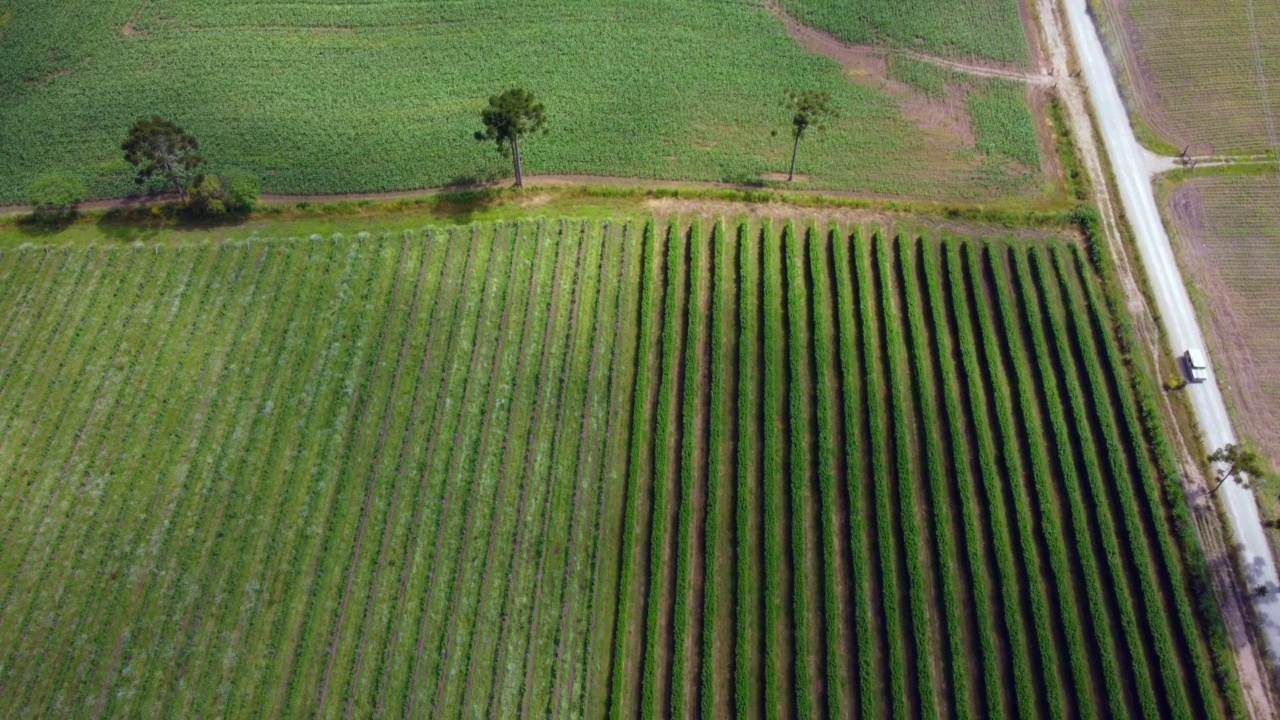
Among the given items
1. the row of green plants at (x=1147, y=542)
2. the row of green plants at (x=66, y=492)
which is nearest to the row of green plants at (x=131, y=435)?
the row of green plants at (x=66, y=492)

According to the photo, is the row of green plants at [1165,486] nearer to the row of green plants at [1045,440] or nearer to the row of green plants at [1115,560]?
the row of green plants at [1115,560]

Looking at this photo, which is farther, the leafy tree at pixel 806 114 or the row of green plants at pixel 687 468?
the leafy tree at pixel 806 114

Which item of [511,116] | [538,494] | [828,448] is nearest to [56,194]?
[511,116]

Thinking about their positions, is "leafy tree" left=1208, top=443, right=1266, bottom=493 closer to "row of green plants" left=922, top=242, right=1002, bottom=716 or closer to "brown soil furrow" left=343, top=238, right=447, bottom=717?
"row of green plants" left=922, top=242, right=1002, bottom=716

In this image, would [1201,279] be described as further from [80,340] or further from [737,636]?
[80,340]

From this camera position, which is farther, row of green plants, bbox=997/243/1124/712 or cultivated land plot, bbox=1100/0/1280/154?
cultivated land plot, bbox=1100/0/1280/154

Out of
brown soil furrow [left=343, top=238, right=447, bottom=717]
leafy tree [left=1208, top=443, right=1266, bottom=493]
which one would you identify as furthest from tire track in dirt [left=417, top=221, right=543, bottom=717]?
leafy tree [left=1208, top=443, right=1266, bottom=493]
